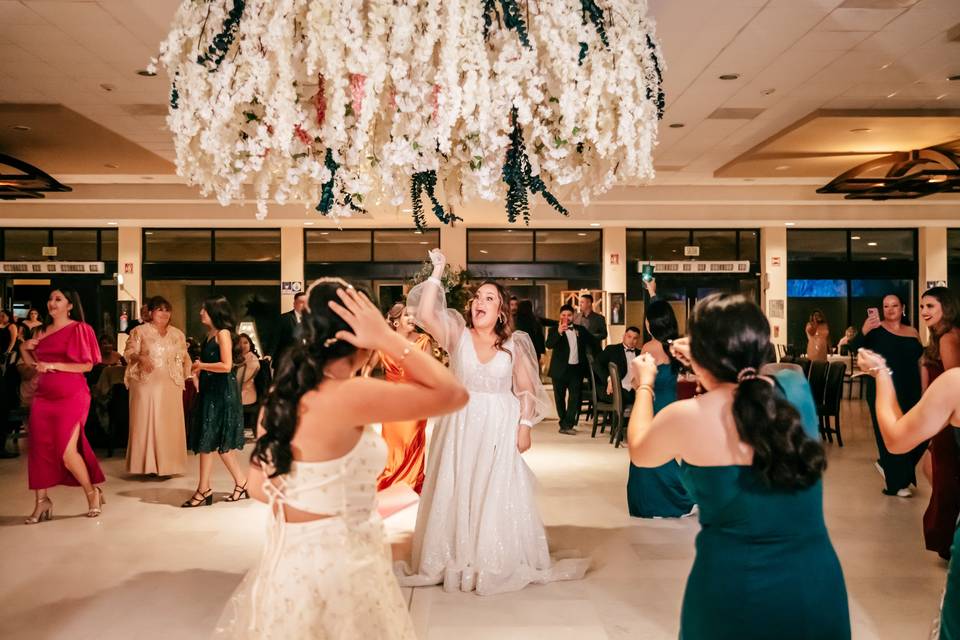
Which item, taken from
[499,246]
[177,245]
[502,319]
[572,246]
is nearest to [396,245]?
[499,246]

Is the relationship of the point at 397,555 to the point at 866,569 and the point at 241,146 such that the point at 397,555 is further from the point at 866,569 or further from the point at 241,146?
the point at 241,146

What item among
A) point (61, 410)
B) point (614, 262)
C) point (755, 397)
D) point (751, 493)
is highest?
point (614, 262)

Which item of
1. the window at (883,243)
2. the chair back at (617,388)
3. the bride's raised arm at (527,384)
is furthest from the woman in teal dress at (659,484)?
the window at (883,243)

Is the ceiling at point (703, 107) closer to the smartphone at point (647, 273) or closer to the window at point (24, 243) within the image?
the window at point (24, 243)

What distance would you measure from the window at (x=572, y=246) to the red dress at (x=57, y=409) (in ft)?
40.8

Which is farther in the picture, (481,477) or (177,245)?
(177,245)

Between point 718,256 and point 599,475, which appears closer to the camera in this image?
point 599,475

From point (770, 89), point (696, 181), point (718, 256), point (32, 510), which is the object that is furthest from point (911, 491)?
point (718, 256)

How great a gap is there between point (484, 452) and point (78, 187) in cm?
1415

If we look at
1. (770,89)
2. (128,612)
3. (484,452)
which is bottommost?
(128,612)

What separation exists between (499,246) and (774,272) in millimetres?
5811

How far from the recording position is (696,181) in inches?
634

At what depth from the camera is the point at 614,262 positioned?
17.7m

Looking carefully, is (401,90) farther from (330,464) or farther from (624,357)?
(624,357)
